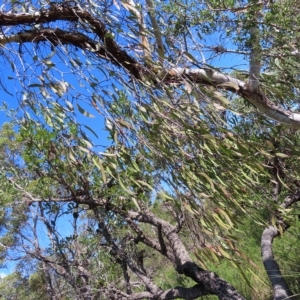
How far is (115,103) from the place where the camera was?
7.95 ft

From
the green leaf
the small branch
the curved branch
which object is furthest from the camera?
the curved branch

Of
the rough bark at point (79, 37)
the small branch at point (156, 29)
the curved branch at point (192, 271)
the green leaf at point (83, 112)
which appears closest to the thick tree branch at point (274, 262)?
the curved branch at point (192, 271)

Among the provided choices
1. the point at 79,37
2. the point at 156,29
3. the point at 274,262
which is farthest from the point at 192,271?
the point at 79,37

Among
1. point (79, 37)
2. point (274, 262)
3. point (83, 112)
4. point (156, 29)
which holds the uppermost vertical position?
point (156, 29)

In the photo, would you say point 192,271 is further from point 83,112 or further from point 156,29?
point 83,112

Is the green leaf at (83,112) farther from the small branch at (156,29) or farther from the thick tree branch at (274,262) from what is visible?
the thick tree branch at (274,262)

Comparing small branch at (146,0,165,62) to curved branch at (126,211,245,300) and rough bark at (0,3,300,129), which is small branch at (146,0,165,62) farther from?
curved branch at (126,211,245,300)

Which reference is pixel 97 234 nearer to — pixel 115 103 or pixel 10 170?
pixel 10 170

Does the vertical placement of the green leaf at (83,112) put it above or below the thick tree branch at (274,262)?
above

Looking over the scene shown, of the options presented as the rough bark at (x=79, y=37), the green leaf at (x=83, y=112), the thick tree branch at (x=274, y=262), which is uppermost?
the rough bark at (x=79, y=37)

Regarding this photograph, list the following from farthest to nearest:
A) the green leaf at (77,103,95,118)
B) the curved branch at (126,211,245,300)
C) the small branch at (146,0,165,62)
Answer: the curved branch at (126,211,245,300) → the small branch at (146,0,165,62) → the green leaf at (77,103,95,118)

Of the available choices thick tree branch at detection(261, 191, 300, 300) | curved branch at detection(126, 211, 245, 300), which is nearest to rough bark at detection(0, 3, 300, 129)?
thick tree branch at detection(261, 191, 300, 300)

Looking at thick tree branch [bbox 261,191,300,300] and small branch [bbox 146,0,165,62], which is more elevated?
small branch [bbox 146,0,165,62]

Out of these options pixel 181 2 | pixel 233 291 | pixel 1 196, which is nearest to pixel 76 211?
pixel 1 196
